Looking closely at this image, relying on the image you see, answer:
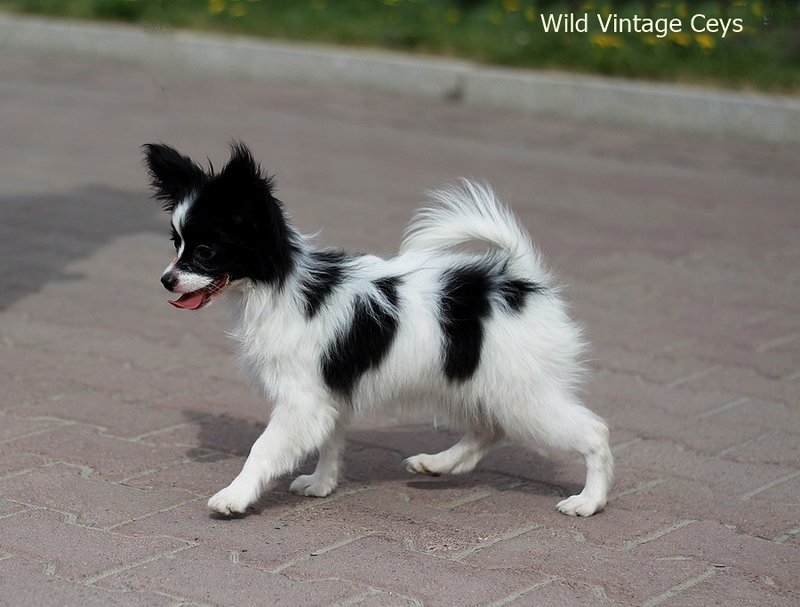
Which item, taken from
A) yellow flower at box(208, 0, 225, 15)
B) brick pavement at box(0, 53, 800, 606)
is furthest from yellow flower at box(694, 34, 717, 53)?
yellow flower at box(208, 0, 225, 15)

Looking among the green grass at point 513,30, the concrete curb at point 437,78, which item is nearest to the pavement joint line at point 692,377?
the concrete curb at point 437,78

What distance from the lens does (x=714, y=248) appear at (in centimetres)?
841

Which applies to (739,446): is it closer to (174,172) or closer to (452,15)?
(174,172)

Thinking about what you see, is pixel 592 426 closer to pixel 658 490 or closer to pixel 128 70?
pixel 658 490

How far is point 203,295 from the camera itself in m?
4.23

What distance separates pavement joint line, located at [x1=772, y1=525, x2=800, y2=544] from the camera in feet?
14.0

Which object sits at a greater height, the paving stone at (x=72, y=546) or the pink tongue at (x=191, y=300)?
the pink tongue at (x=191, y=300)

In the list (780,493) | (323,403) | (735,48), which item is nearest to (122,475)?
(323,403)

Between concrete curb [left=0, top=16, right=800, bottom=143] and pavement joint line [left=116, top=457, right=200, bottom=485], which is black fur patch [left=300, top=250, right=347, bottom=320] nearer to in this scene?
pavement joint line [left=116, top=457, right=200, bottom=485]

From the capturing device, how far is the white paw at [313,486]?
461 cm

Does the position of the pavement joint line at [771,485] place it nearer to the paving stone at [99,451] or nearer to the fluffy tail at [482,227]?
the fluffy tail at [482,227]

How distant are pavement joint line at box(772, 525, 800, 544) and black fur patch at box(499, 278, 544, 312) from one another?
122cm

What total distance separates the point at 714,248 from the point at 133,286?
3.96 m

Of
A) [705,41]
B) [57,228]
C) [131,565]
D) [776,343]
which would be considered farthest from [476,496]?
[705,41]
